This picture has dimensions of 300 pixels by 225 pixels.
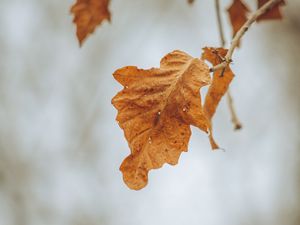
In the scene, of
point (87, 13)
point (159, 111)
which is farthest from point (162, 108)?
point (87, 13)

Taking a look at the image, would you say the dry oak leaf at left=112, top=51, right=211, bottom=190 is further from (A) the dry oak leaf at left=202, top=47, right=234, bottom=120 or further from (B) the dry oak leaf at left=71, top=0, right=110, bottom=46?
(B) the dry oak leaf at left=71, top=0, right=110, bottom=46

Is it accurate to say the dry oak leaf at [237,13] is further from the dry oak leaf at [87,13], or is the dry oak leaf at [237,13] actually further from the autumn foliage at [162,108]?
the autumn foliage at [162,108]

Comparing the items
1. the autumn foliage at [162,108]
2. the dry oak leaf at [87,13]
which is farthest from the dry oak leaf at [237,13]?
the autumn foliage at [162,108]

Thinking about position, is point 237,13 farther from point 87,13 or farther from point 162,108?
point 162,108

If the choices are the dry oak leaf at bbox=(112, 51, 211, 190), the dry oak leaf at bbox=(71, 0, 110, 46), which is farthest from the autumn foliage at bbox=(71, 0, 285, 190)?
the dry oak leaf at bbox=(71, 0, 110, 46)

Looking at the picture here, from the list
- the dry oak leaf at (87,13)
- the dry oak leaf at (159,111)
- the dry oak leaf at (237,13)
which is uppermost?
the dry oak leaf at (87,13)

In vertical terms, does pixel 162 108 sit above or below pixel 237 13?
below
